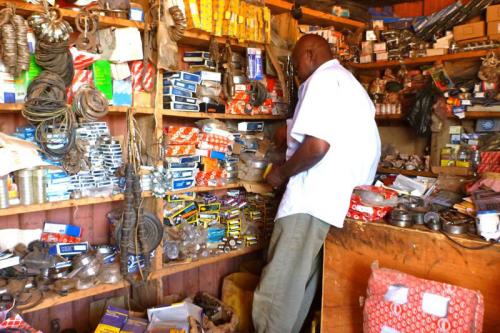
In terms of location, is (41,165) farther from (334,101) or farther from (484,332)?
(484,332)

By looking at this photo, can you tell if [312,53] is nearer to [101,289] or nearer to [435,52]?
[435,52]

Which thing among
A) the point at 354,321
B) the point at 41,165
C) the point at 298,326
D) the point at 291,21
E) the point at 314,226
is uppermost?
the point at 291,21

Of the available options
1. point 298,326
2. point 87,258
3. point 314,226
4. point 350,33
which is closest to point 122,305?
point 87,258

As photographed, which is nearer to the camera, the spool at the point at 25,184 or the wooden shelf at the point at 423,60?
the spool at the point at 25,184

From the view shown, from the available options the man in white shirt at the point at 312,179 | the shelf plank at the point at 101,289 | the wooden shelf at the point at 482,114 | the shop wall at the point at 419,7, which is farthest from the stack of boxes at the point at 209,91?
the shop wall at the point at 419,7

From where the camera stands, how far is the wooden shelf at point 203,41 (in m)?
2.66

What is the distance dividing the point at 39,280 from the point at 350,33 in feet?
10.4

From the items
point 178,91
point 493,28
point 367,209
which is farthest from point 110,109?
point 493,28

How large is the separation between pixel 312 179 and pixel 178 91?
987 mm

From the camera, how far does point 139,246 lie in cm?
245

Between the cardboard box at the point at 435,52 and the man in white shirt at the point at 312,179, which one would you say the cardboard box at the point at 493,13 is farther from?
the man in white shirt at the point at 312,179

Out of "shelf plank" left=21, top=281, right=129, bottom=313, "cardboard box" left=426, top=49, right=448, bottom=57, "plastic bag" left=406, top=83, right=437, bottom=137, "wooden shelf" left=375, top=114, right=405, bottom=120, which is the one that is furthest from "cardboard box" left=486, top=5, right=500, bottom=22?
"shelf plank" left=21, top=281, right=129, bottom=313

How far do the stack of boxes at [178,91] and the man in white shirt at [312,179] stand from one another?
2.33 ft

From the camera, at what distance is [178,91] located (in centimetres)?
264
